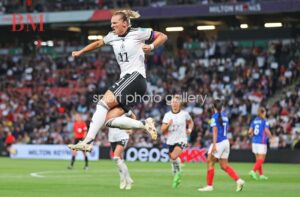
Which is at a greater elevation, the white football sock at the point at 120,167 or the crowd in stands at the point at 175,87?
the crowd in stands at the point at 175,87

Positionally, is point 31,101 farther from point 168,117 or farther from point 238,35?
point 168,117

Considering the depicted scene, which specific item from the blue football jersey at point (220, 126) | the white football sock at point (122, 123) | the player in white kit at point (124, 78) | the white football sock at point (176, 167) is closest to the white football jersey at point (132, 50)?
the player in white kit at point (124, 78)

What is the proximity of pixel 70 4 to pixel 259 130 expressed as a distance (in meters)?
23.8

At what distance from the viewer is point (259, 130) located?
82.6 feet

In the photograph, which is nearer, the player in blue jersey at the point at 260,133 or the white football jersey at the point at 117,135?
the white football jersey at the point at 117,135

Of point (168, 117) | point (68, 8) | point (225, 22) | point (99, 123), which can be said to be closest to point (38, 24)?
point (68, 8)

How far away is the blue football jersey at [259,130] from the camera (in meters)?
25.0

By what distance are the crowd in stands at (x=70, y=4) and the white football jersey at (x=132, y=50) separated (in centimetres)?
2950

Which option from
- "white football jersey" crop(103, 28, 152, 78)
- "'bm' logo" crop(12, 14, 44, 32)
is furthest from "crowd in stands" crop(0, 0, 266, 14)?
"white football jersey" crop(103, 28, 152, 78)

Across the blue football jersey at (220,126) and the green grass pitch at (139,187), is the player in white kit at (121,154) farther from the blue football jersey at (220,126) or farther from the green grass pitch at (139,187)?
the blue football jersey at (220,126)

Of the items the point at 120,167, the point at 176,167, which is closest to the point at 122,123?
the point at 120,167

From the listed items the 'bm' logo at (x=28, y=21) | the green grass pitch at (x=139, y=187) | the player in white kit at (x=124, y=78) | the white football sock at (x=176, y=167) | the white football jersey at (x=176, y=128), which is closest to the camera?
the player in white kit at (x=124, y=78)

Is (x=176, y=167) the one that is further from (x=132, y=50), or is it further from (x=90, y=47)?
(x=90, y=47)

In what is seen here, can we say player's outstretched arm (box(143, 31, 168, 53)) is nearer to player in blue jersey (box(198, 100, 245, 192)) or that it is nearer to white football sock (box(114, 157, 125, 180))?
player in blue jersey (box(198, 100, 245, 192))
